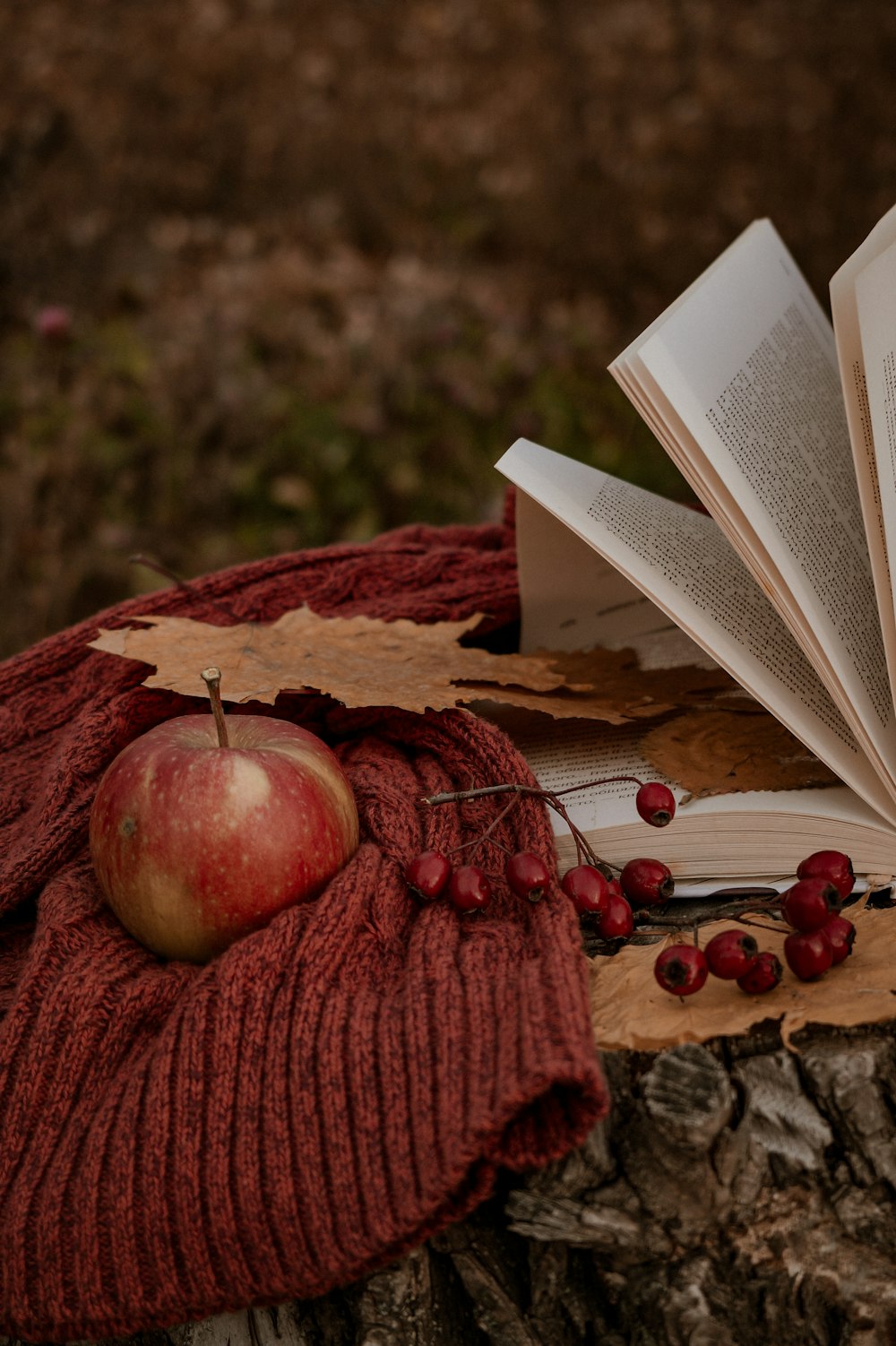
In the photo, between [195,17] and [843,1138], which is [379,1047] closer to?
[843,1138]

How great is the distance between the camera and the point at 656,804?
99 centimetres

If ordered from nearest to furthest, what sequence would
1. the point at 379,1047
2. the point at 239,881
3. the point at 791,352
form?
the point at 379,1047, the point at 239,881, the point at 791,352

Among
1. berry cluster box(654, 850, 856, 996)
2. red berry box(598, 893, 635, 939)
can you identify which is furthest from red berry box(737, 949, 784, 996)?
red berry box(598, 893, 635, 939)

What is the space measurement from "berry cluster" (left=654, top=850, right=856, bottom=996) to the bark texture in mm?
44

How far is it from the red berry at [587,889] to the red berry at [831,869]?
17 centimetres

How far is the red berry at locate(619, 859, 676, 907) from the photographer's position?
99 centimetres

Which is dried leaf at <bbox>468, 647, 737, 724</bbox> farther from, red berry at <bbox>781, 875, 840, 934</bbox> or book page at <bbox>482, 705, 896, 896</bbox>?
red berry at <bbox>781, 875, 840, 934</bbox>

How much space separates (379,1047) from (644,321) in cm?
382

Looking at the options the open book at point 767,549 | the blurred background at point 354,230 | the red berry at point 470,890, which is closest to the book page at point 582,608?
the open book at point 767,549

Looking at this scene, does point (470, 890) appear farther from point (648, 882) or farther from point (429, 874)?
point (648, 882)

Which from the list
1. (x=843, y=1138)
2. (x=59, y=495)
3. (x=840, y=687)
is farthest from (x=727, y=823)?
(x=59, y=495)

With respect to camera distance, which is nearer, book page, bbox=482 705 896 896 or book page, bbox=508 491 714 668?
book page, bbox=482 705 896 896

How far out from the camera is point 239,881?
0.93m

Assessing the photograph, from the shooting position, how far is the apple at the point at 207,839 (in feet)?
3.02
